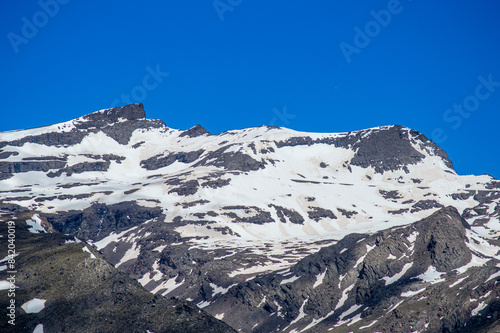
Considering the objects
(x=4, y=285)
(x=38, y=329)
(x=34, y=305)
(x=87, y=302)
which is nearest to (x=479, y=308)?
(x=87, y=302)

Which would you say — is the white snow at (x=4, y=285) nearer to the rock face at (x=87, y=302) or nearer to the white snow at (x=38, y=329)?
the rock face at (x=87, y=302)

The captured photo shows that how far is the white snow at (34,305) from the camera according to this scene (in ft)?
360

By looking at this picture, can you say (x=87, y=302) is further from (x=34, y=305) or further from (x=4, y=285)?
(x=4, y=285)

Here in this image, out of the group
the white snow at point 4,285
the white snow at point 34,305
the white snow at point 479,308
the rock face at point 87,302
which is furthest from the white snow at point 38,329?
the white snow at point 479,308

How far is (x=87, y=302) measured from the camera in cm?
11394

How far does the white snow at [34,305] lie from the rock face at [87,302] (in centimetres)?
16

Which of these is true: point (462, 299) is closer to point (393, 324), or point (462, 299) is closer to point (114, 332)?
point (393, 324)

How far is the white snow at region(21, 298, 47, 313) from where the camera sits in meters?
110

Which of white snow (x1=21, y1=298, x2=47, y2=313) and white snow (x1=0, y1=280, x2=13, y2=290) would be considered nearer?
white snow (x1=21, y1=298, x2=47, y2=313)

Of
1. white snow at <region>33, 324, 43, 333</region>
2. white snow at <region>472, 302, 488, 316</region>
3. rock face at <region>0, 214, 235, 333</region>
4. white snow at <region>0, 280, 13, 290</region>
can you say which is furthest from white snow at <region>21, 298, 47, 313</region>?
white snow at <region>472, 302, 488, 316</region>

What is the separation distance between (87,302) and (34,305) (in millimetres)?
8664

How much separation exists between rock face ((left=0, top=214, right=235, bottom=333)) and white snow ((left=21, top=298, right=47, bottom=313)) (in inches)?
6.4

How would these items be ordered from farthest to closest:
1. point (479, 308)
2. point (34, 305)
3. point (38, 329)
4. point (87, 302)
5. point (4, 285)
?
point (479, 308), point (4, 285), point (87, 302), point (34, 305), point (38, 329)

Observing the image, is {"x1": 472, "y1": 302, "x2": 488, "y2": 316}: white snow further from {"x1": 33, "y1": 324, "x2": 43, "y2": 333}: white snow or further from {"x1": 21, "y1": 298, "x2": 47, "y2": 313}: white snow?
{"x1": 33, "y1": 324, "x2": 43, "y2": 333}: white snow
